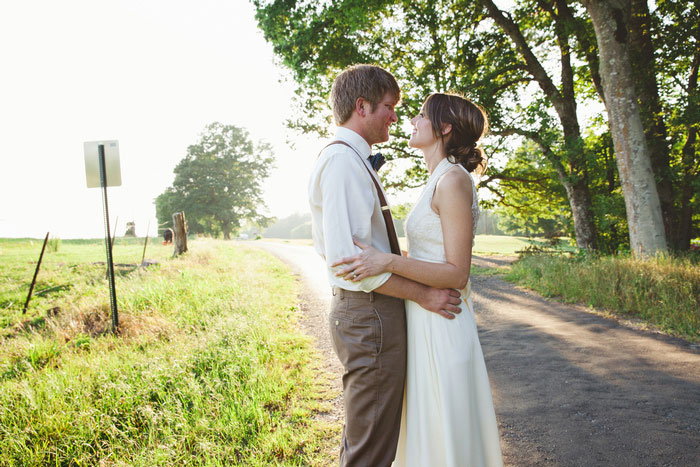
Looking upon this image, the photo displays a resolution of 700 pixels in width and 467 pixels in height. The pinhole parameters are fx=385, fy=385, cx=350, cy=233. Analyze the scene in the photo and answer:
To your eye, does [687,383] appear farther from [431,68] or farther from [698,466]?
[431,68]

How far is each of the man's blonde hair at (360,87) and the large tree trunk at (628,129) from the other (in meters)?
7.70

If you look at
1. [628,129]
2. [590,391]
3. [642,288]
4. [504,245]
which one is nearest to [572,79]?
[628,129]

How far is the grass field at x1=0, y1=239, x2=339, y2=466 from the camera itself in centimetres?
302

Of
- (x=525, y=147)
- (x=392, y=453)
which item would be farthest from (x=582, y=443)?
(x=525, y=147)

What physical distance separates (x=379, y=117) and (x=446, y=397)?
1.39 metres

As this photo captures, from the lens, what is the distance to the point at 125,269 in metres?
12.3

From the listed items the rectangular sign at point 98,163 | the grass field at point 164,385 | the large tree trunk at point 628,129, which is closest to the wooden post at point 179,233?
the grass field at point 164,385

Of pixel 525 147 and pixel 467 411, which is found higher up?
pixel 525 147

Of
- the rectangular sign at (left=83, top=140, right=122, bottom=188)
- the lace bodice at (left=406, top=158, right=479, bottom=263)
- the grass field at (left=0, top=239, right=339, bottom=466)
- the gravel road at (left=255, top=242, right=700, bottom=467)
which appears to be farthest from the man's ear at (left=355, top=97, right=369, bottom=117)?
the rectangular sign at (left=83, top=140, right=122, bottom=188)

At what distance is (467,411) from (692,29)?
13.3 m

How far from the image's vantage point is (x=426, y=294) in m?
1.83

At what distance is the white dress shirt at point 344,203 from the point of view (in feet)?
5.47

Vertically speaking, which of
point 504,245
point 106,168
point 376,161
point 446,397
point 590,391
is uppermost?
point 106,168

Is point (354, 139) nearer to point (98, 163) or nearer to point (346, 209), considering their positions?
point (346, 209)
